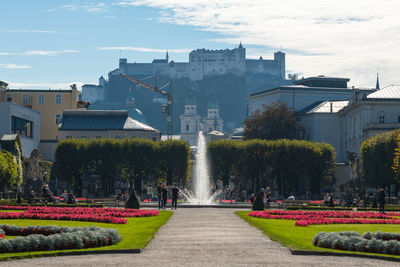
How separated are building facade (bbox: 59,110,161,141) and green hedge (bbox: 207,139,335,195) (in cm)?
2715

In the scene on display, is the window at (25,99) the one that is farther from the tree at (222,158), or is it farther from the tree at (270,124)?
the tree at (222,158)

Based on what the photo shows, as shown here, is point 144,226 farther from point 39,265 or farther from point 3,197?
point 3,197

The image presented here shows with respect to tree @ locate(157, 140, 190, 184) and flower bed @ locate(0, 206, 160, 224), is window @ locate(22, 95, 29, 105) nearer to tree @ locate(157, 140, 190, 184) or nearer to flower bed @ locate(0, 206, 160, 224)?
tree @ locate(157, 140, 190, 184)

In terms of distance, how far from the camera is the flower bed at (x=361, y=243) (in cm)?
2533

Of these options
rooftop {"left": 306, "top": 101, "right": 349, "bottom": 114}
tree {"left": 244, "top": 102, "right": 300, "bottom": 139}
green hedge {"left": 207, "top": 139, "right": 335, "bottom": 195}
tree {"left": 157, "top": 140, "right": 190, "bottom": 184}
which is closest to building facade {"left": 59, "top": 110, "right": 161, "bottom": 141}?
tree {"left": 244, "top": 102, "right": 300, "bottom": 139}

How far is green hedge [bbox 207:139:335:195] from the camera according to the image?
4035 inches

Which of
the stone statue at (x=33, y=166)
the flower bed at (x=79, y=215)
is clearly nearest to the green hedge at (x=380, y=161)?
the stone statue at (x=33, y=166)

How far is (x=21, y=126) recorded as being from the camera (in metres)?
110

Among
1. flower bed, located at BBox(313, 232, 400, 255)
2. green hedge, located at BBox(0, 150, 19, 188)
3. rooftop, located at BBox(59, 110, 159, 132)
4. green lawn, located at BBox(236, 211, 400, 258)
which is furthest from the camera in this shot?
rooftop, located at BBox(59, 110, 159, 132)

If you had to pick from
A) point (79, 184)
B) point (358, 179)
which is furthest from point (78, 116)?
point (358, 179)

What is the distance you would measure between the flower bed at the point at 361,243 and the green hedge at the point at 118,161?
244ft

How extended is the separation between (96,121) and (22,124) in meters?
25.9

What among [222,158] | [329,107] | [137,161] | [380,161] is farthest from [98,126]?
[380,161]

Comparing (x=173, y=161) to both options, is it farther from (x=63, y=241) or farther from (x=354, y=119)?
(x=63, y=241)
